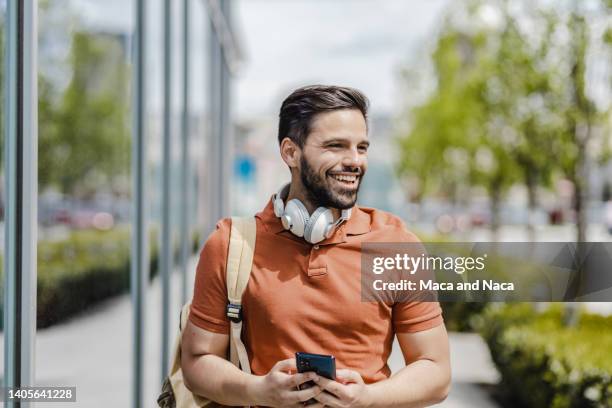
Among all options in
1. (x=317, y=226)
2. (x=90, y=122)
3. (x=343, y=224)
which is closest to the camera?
(x=317, y=226)

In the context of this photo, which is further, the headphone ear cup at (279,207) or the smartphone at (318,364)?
the headphone ear cup at (279,207)

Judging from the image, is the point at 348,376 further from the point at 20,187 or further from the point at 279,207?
the point at 20,187

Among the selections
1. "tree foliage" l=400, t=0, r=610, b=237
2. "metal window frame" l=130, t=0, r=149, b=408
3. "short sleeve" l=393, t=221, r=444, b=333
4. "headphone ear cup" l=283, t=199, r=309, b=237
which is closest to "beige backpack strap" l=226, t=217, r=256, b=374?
"headphone ear cup" l=283, t=199, r=309, b=237

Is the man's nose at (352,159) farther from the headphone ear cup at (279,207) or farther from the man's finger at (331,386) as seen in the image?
the man's finger at (331,386)

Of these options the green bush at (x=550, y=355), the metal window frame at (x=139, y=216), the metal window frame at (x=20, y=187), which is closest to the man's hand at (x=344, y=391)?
the metal window frame at (x=20, y=187)

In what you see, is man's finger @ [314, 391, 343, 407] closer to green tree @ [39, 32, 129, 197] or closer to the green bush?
green tree @ [39, 32, 129, 197]

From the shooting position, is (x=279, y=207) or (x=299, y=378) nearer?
(x=299, y=378)

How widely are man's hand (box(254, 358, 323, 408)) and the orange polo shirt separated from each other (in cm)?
10

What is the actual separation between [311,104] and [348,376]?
2.21ft

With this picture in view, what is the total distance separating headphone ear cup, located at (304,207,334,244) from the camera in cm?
196

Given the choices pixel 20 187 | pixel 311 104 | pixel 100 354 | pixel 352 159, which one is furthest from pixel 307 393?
pixel 100 354

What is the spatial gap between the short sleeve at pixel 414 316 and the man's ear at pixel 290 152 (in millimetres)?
452

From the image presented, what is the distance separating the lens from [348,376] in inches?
73.2

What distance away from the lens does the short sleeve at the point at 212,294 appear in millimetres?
1997
